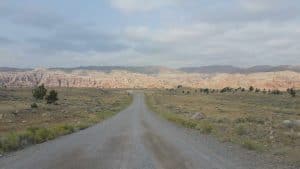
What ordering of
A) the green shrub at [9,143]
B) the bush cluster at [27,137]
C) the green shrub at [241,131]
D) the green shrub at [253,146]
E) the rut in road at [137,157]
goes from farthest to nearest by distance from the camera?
the green shrub at [241,131] → the bush cluster at [27,137] → the green shrub at [9,143] → the green shrub at [253,146] → the rut in road at [137,157]

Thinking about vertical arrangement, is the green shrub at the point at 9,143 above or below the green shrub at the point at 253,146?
below

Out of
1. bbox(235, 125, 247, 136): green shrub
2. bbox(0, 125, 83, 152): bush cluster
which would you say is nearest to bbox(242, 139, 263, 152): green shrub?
bbox(235, 125, 247, 136): green shrub

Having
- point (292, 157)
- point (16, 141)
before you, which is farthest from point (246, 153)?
point (16, 141)

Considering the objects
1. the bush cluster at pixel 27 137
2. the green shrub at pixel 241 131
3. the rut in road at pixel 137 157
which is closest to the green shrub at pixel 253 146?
the rut in road at pixel 137 157

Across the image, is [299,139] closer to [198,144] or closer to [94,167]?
[198,144]

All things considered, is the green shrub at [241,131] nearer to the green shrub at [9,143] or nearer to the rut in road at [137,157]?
the rut in road at [137,157]

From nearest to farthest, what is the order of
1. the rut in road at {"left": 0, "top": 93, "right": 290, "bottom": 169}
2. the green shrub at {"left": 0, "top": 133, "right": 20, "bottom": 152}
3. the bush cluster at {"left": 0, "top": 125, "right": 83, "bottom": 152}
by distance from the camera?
the rut in road at {"left": 0, "top": 93, "right": 290, "bottom": 169} < the green shrub at {"left": 0, "top": 133, "right": 20, "bottom": 152} < the bush cluster at {"left": 0, "top": 125, "right": 83, "bottom": 152}

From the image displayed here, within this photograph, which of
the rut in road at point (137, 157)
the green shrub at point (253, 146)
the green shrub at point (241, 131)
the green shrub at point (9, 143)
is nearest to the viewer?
the rut in road at point (137, 157)

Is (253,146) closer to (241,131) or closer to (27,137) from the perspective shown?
(241,131)

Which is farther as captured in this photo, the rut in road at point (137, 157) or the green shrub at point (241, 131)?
the green shrub at point (241, 131)

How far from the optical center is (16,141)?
74.1ft

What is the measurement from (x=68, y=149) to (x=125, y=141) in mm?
4351

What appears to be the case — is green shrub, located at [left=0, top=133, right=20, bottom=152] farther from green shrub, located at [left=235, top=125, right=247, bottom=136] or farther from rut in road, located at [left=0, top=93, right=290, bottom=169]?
green shrub, located at [left=235, top=125, right=247, bottom=136]

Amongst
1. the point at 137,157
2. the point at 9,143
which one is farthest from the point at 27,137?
the point at 137,157
